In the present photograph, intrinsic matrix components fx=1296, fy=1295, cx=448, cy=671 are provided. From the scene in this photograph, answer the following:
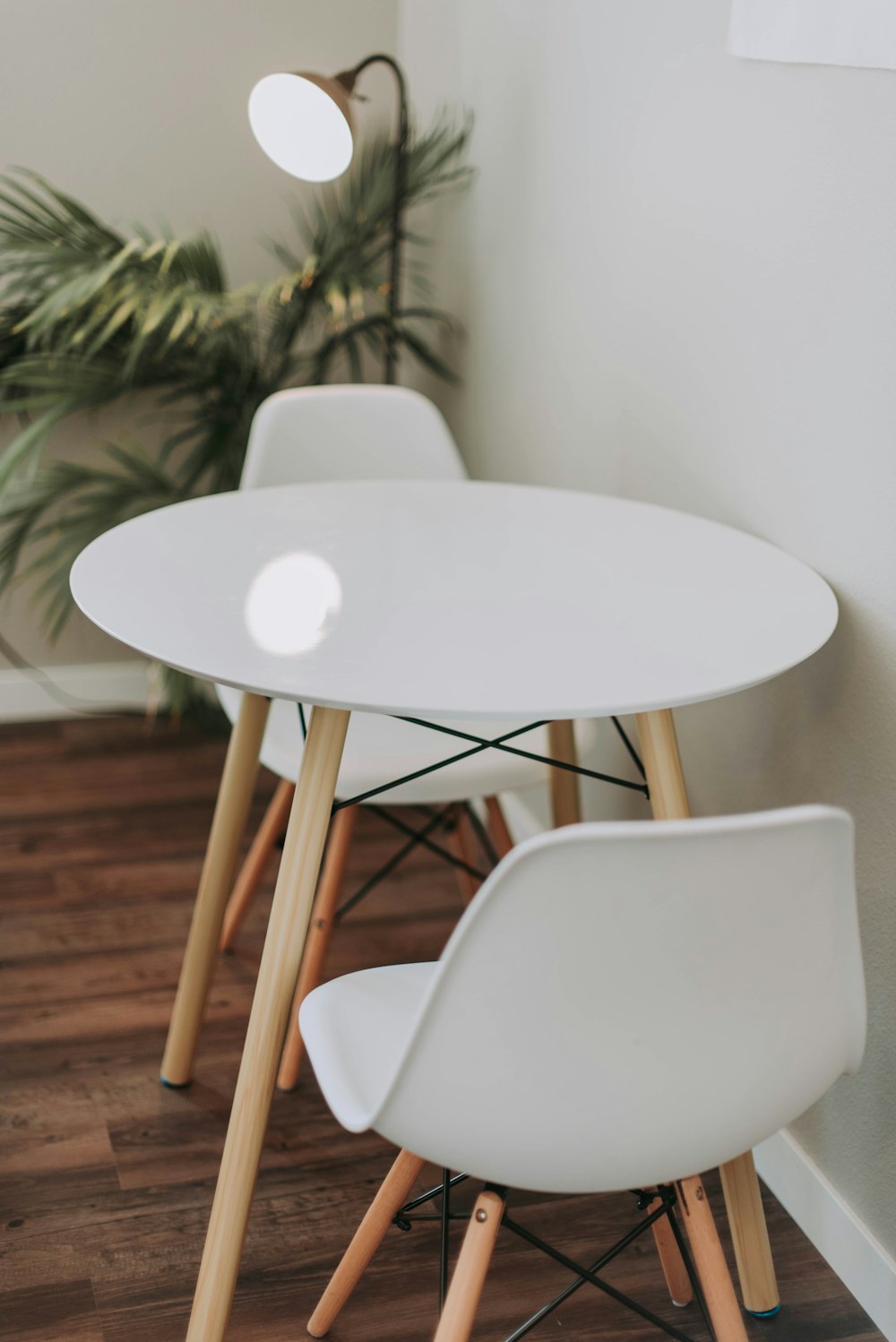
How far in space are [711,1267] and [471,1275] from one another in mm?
242

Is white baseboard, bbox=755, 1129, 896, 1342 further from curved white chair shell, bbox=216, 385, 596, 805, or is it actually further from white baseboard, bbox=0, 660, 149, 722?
white baseboard, bbox=0, 660, 149, 722

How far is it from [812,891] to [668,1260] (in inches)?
30.0

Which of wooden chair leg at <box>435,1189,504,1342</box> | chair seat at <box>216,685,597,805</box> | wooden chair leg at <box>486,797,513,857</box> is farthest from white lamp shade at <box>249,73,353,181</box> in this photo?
wooden chair leg at <box>435,1189,504,1342</box>

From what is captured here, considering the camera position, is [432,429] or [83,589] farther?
[432,429]

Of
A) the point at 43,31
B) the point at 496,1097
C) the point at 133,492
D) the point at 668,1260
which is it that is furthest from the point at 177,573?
the point at 43,31

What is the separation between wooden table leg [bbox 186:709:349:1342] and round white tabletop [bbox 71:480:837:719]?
0.13m

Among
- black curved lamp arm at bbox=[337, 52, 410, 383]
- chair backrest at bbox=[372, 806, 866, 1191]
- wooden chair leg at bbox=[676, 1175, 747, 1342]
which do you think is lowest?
wooden chair leg at bbox=[676, 1175, 747, 1342]

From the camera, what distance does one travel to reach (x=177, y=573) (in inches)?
56.1

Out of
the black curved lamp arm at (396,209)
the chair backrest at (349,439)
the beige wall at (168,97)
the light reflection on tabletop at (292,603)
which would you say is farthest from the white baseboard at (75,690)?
the light reflection on tabletop at (292,603)

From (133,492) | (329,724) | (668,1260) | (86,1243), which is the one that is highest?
(329,724)

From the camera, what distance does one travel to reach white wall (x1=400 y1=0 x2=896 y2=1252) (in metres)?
1.42

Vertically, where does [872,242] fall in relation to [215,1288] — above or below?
above

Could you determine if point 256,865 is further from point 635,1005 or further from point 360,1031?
point 635,1005

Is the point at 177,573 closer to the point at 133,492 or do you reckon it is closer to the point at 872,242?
the point at 872,242
